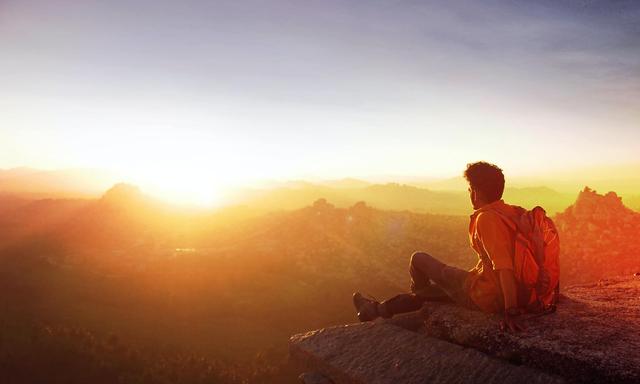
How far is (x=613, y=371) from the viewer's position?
13.3ft

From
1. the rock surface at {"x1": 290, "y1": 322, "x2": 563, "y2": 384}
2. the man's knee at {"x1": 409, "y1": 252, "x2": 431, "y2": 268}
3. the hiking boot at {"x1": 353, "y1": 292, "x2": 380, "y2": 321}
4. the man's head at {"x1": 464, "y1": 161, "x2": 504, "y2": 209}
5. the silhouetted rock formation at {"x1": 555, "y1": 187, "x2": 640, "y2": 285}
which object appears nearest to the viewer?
the rock surface at {"x1": 290, "y1": 322, "x2": 563, "y2": 384}

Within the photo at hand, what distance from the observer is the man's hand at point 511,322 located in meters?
4.95

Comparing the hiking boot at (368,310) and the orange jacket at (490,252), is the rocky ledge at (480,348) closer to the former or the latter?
the hiking boot at (368,310)

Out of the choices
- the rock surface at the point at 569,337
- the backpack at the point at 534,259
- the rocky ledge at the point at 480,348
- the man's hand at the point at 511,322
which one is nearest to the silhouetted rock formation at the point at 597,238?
the rock surface at the point at 569,337

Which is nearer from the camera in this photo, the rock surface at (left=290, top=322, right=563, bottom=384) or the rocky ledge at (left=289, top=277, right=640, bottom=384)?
the rocky ledge at (left=289, top=277, right=640, bottom=384)

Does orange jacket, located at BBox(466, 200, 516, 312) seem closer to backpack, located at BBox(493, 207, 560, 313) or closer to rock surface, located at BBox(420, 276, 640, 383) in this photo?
backpack, located at BBox(493, 207, 560, 313)

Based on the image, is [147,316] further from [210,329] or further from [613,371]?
[613,371]

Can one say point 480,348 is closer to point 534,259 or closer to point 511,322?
point 511,322

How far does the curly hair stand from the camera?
5.29 m

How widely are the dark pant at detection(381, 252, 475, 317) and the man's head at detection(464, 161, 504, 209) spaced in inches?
44.4

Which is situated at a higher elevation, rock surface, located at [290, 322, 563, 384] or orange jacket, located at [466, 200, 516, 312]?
orange jacket, located at [466, 200, 516, 312]

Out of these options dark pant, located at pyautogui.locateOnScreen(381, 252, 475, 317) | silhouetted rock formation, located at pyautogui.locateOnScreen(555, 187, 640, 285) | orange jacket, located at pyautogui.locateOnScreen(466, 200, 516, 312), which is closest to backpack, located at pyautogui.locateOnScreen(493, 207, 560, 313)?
orange jacket, located at pyautogui.locateOnScreen(466, 200, 516, 312)

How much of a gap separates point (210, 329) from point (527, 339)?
18044mm

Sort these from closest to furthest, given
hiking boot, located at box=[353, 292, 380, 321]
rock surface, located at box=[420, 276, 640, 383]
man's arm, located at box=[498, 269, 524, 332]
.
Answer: rock surface, located at box=[420, 276, 640, 383] < man's arm, located at box=[498, 269, 524, 332] < hiking boot, located at box=[353, 292, 380, 321]
